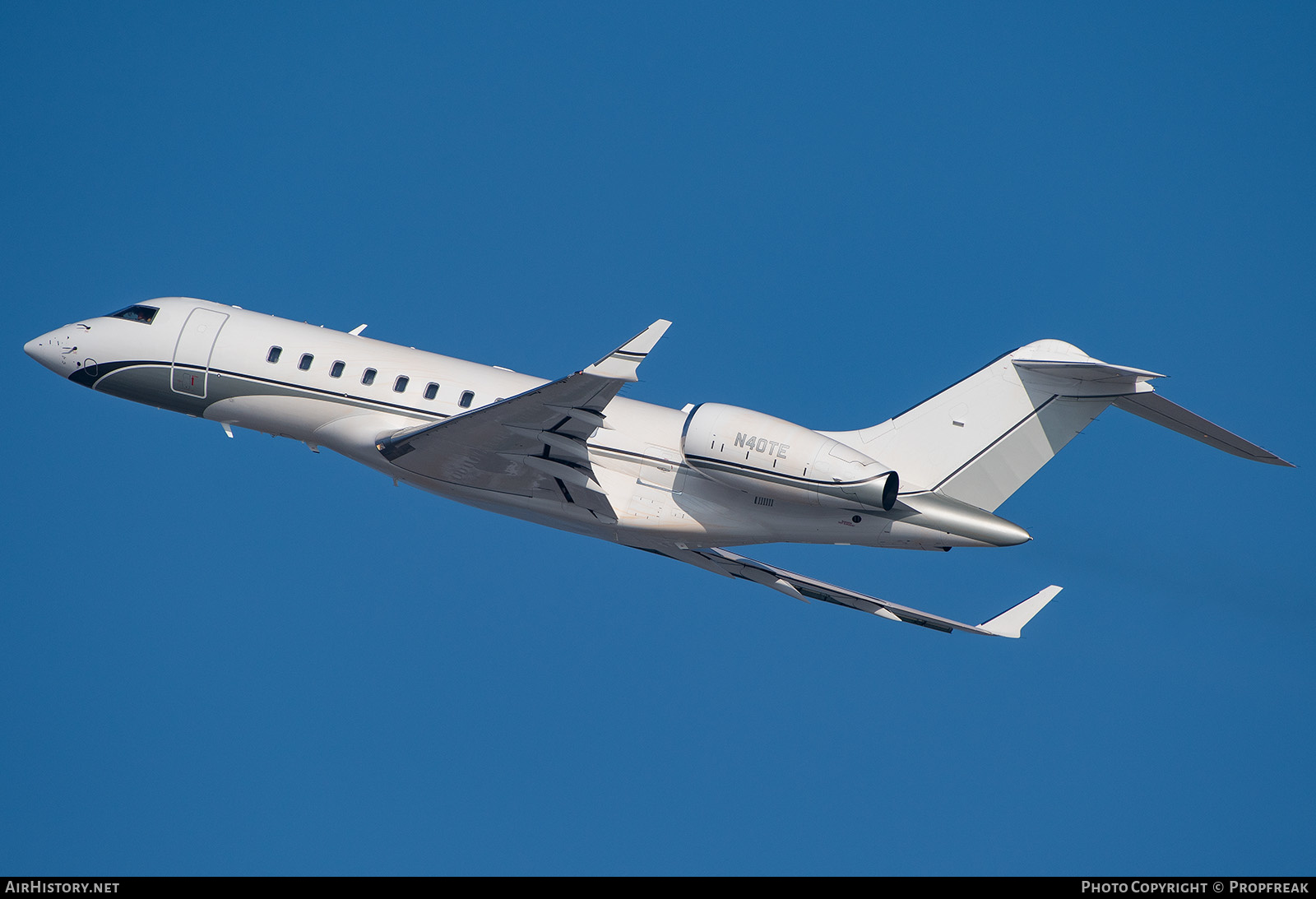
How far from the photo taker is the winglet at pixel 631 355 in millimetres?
15203

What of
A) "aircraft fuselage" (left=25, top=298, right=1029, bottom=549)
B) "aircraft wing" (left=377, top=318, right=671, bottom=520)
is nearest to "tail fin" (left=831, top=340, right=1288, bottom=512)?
"aircraft fuselage" (left=25, top=298, right=1029, bottom=549)

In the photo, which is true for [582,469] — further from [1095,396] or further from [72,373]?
[72,373]

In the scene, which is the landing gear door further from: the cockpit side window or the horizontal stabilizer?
the horizontal stabilizer

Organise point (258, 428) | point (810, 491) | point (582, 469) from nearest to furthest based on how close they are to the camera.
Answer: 1. point (810, 491)
2. point (582, 469)
3. point (258, 428)

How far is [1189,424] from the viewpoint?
16.1 metres

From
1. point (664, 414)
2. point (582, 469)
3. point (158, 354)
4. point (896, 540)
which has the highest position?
point (158, 354)

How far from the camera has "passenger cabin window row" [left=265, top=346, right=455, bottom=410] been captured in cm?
1959

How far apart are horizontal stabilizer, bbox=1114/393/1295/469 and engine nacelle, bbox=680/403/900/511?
3.45 meters

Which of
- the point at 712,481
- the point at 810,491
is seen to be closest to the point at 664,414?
the point at 712,481

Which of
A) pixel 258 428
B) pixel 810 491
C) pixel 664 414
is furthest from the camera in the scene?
pixel 258 428

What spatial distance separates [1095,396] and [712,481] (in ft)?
18.6

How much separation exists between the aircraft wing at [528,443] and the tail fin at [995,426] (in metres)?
4.46

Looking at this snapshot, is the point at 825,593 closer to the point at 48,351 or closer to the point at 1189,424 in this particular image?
the point at 1189,424

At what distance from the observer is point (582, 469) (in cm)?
1825
